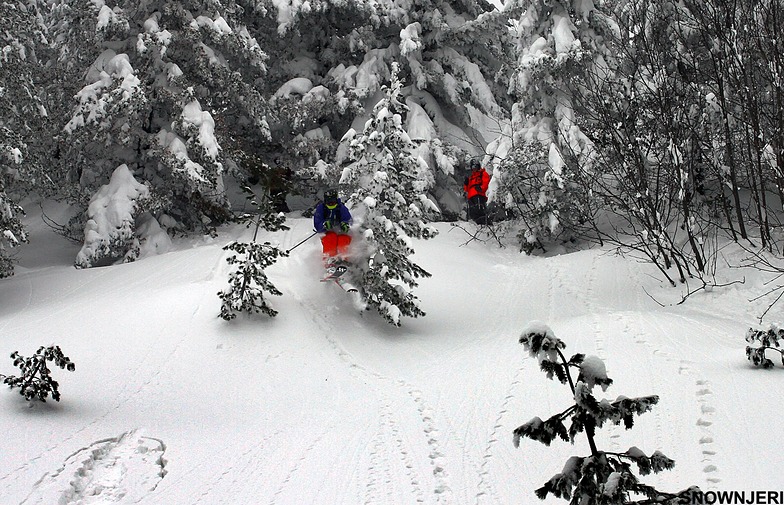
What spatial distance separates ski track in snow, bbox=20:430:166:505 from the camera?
4684 mm

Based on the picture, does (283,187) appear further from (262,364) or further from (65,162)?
(65,162)

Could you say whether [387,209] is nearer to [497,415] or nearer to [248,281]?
[248,281]

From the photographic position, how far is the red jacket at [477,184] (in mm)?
15641

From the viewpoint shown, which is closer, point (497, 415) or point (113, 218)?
point (497, 415)

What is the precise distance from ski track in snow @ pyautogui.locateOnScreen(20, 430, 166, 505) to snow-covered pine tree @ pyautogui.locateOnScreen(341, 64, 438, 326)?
13.9 ft

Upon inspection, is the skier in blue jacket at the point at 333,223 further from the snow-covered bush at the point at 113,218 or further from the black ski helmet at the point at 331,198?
the snow-covered bush at the point at 113,218

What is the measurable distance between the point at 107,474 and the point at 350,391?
2.81 meters

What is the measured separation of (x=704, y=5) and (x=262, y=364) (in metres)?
8.03

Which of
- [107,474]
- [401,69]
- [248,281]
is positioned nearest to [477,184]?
[401,69]

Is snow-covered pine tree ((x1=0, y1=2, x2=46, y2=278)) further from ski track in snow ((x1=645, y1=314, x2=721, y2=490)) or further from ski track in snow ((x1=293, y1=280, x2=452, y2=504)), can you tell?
ski track in snow ((x1=645, y1=314, x2=721, y2=490))

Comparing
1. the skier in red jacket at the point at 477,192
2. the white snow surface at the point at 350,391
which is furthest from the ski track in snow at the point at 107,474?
the skier in red jacket at the point at 477,192

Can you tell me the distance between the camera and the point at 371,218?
30.1ft

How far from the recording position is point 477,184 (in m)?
16.0

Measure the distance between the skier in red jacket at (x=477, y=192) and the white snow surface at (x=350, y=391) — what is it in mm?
4151
